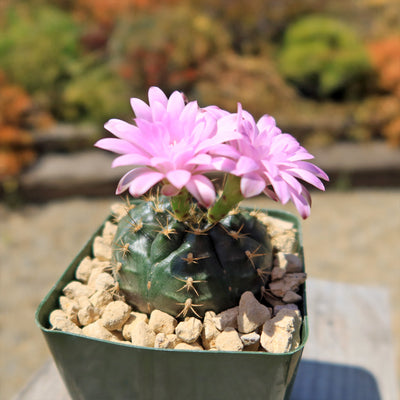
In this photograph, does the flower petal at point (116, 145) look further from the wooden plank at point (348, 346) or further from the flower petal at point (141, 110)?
the wooden plank at point (348, 346)

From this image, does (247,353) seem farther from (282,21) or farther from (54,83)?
(282,21)

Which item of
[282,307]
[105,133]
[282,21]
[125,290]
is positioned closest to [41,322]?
[125,290]

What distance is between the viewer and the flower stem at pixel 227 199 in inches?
25.4

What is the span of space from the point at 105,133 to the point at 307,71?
5.56 feet

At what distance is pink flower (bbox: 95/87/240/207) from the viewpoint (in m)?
0.56

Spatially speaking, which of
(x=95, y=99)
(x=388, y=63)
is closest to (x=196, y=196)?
(x=95, y=99)

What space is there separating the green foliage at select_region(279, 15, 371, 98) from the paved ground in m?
0.98

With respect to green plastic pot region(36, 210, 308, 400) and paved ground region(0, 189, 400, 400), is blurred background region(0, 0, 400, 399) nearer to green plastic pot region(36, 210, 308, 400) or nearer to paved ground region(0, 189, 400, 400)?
paved ground region(0, 189, 400, 400)

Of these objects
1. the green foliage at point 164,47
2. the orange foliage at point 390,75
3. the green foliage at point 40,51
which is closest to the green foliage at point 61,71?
the green foliage at point 40,51

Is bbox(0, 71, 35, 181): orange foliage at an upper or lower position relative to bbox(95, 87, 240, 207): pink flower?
lower

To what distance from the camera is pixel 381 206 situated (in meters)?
3.01

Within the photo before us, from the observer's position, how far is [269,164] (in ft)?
1.94

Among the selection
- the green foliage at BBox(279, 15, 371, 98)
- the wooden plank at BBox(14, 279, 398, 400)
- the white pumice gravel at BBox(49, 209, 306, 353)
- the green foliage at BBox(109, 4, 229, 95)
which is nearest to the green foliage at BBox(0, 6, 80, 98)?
the green foliage at BBox(109, 4, 229, 95)

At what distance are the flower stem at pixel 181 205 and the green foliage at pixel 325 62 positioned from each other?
3181mm
